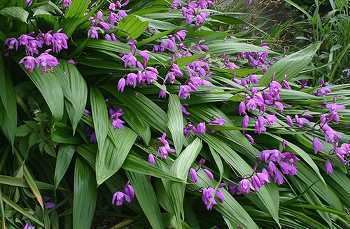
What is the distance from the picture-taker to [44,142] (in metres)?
2.24

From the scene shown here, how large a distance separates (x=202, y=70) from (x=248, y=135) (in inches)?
14.3

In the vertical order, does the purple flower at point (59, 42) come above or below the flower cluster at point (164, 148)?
above

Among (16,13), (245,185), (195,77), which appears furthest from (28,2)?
(245,185)

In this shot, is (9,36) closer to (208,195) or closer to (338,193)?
(208,195)

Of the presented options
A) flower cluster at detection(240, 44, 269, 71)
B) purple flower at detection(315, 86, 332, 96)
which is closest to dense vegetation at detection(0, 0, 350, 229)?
purple flower at detection(315, 86, 332, 96)

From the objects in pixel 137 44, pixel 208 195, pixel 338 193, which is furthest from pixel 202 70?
pixel 338 193

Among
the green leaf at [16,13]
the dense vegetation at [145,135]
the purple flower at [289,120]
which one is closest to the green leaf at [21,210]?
the dense vegetation at [145,135]

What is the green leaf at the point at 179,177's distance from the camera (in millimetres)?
2104

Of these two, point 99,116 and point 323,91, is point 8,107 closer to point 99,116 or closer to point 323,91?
point 99,116

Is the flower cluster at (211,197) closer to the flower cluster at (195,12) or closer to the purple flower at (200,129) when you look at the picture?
the purple flower at (200,129)

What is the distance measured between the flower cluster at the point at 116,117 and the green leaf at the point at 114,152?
21 mm

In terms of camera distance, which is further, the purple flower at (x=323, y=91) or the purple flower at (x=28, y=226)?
the purple flower at (x=323, y=91)

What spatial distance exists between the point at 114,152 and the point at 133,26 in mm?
644

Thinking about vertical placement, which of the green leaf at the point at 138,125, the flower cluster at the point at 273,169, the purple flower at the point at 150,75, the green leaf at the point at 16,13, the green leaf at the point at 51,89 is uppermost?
the green leaf at the point at 16,13
